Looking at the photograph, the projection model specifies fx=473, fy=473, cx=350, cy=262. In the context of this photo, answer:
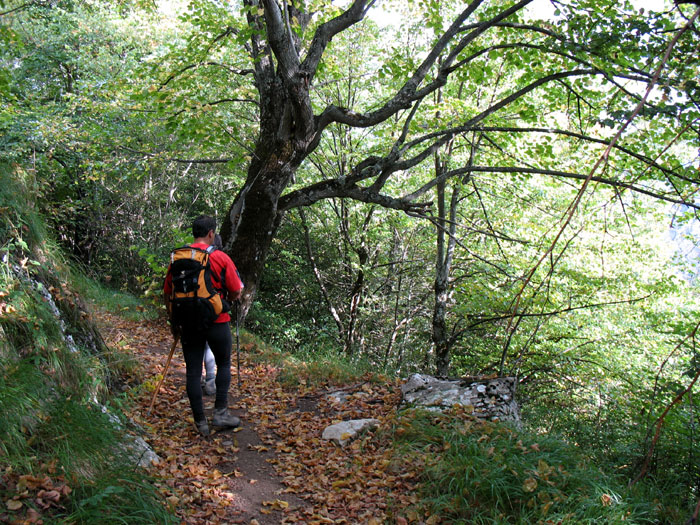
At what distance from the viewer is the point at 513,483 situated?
3328mm

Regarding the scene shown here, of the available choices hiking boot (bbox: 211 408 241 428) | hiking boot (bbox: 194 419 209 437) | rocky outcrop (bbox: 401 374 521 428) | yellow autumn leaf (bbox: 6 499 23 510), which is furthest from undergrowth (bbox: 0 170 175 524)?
rocky outcrop (bbox: 401 374 521 428)

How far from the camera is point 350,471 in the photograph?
13.4 feet

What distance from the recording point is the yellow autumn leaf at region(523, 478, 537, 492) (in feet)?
10.4

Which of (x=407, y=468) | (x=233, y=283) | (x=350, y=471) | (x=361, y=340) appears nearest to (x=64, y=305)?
(x=233, y=283)

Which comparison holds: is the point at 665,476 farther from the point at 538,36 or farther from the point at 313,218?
the point at 313,218

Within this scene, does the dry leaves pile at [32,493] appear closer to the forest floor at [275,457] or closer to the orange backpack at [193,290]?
the forest floor at [275,457]

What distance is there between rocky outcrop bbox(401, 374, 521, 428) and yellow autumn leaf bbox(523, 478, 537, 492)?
137cm

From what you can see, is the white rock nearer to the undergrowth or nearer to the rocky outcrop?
the rocky outcrop

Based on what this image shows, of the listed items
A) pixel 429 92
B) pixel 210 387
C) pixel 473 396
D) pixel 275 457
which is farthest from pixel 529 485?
pixel 429 92

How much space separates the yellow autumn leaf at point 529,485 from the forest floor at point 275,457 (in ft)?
2.55

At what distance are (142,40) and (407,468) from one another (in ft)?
48.6

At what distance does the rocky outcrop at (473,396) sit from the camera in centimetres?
479

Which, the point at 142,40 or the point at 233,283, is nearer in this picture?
the point at 233,283

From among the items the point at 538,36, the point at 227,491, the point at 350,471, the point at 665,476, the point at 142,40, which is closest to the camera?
the point at 227,491
